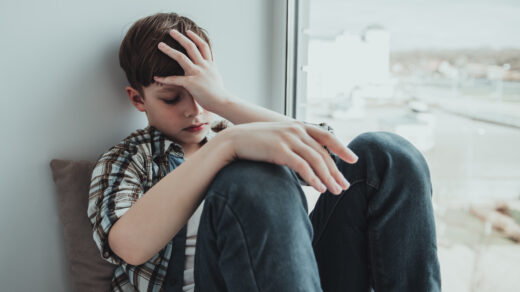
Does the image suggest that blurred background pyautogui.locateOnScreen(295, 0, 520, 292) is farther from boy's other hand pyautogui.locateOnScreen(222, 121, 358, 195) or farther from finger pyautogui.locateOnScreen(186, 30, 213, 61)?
boy's other hand pyautogui.locateOnScreen(222, 121, 358, 195)

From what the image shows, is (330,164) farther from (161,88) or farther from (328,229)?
(161,88)

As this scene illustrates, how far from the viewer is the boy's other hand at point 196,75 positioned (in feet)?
2.96

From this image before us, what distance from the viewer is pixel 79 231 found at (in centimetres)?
90

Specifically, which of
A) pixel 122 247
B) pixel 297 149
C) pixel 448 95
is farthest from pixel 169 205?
pixel 448 95

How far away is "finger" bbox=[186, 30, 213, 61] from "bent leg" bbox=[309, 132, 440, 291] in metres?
0.46

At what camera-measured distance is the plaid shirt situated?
0.74m

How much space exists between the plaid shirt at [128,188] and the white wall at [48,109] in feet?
0.49

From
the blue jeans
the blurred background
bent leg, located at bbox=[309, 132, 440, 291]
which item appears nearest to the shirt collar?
the blue jeans

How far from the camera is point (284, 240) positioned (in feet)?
1.77

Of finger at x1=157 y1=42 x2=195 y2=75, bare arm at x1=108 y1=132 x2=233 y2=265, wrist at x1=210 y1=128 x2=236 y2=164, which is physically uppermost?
finger at x1=157 y1=42 x2=195 y2=75

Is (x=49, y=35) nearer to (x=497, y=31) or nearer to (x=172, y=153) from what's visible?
(x=172, y=153)

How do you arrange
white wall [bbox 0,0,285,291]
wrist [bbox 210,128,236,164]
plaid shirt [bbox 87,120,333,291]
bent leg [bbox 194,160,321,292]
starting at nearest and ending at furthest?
bent leg [bbox 194,160,321,292] → wrist [bbox 210,128,236,164] → plaid shirt [bbox 87,120,333,291] → white wall [bbox 0,0,285,291]

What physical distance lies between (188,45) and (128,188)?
1.22 feet

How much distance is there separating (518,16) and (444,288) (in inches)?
32.8
